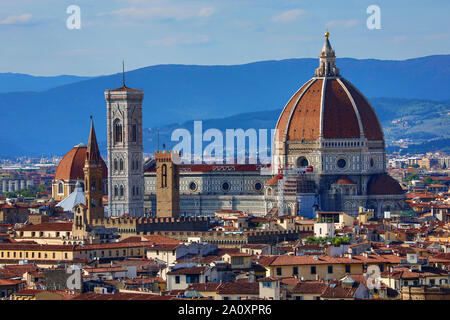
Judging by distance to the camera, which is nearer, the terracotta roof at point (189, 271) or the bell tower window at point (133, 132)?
the terracotta roof at point (189, 271)

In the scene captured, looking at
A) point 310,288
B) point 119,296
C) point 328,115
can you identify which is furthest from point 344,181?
point 119,296

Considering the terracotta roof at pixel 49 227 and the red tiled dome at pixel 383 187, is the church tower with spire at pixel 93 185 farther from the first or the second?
the red tiled dome at pixel 383 187

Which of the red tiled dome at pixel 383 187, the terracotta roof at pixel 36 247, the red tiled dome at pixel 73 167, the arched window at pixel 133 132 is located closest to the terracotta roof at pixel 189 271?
the terracotta roof at pixel 36 247

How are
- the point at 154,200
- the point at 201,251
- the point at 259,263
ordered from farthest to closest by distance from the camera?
the point at 154,200 → the point at 201,251 → the point at 259,263

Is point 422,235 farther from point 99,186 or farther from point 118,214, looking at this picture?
point 118,214

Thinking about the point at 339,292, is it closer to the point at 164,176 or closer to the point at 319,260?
the point at 319,260
